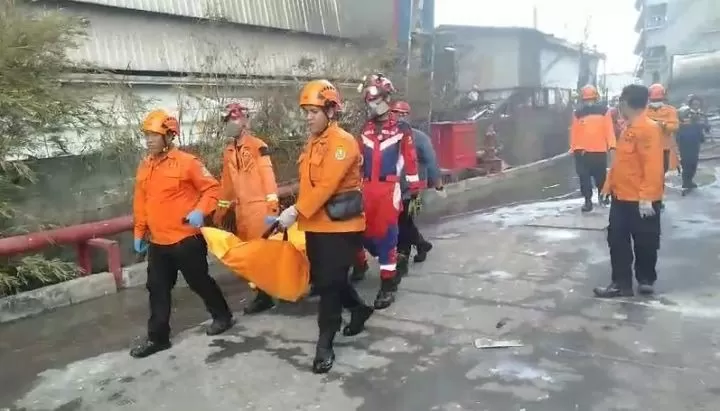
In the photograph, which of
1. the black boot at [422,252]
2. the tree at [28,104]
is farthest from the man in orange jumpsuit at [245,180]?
the black boot at [422,252]

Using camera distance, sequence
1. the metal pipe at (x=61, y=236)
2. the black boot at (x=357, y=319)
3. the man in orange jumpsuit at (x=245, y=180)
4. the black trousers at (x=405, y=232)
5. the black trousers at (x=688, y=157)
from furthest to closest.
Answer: the black trousers at (x=688, y=157) < the black trousers at (x=405, y=232) < the metal pipe at (x=61, y=236) < the man in orange jumpsuit at (x=245, y=180) < the black boot at (x=357, y=319)

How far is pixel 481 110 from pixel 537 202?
859 cm

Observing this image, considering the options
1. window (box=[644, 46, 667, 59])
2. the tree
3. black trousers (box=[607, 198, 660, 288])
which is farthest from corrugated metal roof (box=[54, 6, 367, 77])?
window (box=[644, 46, 667, 59])

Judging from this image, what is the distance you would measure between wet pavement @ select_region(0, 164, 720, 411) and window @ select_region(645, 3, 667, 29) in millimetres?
29670

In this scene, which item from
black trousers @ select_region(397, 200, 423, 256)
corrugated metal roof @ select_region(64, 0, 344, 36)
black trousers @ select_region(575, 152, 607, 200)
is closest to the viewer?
black trousers @ select_region(397, 200, 423, 256)

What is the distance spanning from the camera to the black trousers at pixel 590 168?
10.1m

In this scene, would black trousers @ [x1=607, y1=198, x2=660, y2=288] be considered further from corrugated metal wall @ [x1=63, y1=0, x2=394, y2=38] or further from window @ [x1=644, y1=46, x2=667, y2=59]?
window @ [x1=644, y1=46, x2=667, y2=59]

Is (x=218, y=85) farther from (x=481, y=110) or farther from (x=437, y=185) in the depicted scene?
(x=481, y=110)

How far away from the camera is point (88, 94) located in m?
7.90

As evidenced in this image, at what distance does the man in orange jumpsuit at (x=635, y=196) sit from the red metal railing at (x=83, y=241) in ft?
15.4

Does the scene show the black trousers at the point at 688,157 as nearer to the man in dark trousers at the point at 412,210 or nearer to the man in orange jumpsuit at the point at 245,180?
the man in dark trousers at the point at 412,210

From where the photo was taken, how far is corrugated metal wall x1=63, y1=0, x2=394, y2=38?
398 inches

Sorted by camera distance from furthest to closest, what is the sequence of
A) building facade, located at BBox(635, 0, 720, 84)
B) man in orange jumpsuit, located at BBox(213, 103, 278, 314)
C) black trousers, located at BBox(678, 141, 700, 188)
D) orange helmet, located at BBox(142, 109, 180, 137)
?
building facade, located at BBox(635, 0, 720, 84)
black trousers, located at BBox(678, 141, 700, 188)
man in orange jumpsuit, located at BBox(213, 103, 278, 314)
orange helmet, located at BBox(142, 109, 180, 137)

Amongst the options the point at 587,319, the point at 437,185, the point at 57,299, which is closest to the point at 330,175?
the point at 587,319
